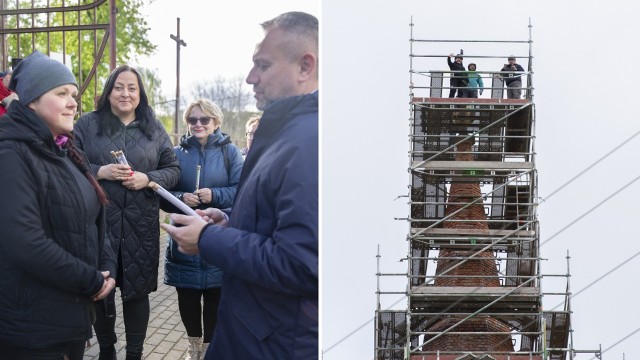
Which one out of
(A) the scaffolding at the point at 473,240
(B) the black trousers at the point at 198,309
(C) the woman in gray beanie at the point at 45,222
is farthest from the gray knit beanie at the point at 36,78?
(A) the scaffolding at the point at 473,240

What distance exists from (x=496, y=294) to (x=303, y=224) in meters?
5.60

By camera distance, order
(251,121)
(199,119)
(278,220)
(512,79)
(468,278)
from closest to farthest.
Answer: (278,220)
(251,121)
(199,119)
(468,278)
(512,79)

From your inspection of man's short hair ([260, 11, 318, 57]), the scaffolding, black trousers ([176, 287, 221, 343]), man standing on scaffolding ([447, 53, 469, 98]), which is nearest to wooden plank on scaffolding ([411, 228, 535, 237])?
the scaffolding

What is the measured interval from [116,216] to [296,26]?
75 centimetres

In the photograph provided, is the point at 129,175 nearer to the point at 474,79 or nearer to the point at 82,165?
the point at 82,165

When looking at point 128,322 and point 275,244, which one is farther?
point 128,322

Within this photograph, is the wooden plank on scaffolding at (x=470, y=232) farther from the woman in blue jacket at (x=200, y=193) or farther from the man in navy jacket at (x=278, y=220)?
the man in navy jacket at (x=278, y=220)

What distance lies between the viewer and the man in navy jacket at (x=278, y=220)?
136 centimetres

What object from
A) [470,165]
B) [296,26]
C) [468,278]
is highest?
[296,26]

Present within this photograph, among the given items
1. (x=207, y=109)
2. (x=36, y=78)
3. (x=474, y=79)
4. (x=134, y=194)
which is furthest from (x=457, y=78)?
(x=36, y=78)

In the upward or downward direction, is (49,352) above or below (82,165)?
below

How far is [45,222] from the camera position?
1.48 m

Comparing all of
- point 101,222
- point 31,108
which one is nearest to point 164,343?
point 101,222

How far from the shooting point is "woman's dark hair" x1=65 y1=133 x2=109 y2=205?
61.6 inches
